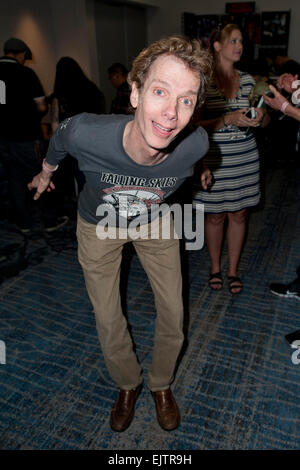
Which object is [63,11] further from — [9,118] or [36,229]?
[36,229]

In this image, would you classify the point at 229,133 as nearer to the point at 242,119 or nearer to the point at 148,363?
the point at 242,119

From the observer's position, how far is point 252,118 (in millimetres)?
1796

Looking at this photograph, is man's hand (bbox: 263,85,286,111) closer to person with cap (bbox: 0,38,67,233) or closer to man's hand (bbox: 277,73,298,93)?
man's hand (bbox: 277,73,298,93)

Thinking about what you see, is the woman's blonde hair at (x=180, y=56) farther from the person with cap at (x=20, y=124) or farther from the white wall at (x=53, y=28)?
the white wall at (x=53, y=28)

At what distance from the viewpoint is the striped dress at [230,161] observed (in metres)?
1.93

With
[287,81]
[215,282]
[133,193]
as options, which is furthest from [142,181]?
[215,282]

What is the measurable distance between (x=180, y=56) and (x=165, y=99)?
132mm

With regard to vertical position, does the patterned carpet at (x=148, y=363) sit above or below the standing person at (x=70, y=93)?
below

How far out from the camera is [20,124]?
114 inches

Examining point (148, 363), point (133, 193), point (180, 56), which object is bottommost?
point (148, 363)

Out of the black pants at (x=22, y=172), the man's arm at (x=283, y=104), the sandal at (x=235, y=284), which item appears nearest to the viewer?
the man's arm at (x=283, y=104)

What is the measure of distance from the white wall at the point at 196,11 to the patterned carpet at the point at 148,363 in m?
5.30

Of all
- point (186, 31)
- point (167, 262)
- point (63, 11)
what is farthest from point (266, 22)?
point (167, 262)

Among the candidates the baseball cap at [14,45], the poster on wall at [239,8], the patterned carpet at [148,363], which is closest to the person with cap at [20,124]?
the baseball cap at [14,45]
